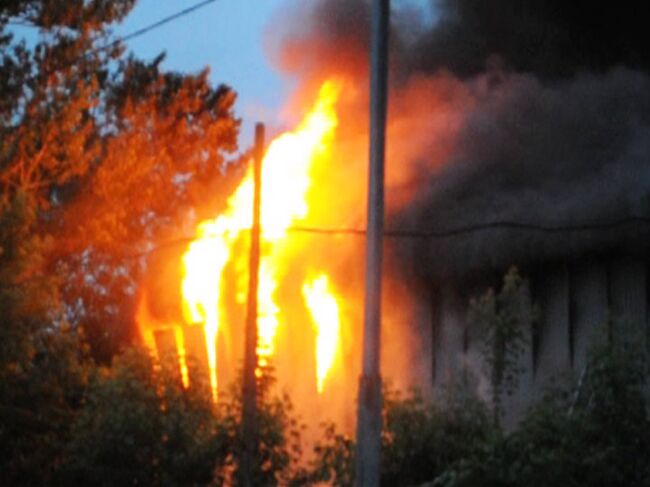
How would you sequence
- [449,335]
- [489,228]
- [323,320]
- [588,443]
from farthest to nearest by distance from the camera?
[323,320], [449,335], [489,228], [588,443]

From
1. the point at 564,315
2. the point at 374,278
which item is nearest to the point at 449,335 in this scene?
the point at 564,315

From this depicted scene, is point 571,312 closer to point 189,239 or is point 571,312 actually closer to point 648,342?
point 648,342

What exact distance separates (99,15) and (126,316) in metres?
6.01

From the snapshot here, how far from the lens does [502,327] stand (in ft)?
55.5

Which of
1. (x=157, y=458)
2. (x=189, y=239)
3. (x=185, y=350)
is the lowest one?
(x=157, y=458)

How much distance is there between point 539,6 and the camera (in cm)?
2230

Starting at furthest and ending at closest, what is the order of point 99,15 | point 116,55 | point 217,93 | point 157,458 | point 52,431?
point 217,93 < point 116,55 < point 99,15 < point 52,431 < point 157,458

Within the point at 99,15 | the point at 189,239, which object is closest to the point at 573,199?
the point at 189,239

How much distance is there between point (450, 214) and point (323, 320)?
7.21 feet

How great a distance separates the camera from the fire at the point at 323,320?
66.5 feet

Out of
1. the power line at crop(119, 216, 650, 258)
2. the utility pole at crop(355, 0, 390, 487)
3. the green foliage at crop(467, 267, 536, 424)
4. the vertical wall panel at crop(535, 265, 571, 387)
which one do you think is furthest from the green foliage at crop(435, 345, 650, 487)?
the power line at crop(119, 216, 650, 258)

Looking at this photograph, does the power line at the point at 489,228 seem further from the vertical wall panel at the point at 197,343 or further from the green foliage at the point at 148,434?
the green foliage at the point at 148,434

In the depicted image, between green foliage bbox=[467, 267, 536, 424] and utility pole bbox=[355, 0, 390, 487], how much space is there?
3175mm

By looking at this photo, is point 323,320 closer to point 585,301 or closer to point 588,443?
point 585,301
